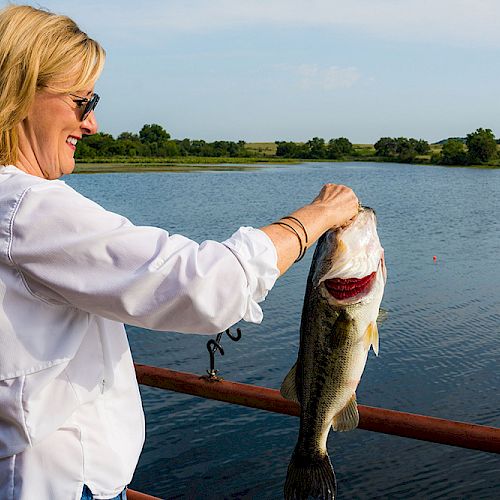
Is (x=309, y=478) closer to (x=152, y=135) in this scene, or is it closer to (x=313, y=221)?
(x=313, y=221)

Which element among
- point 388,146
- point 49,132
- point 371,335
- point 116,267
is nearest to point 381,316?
point 371,335

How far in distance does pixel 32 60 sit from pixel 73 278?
51cm

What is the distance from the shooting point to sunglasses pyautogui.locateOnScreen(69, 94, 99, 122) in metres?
1.71

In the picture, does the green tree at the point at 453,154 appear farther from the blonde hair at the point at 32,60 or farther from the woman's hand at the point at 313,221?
→ the blonde hair at the point at 32,60

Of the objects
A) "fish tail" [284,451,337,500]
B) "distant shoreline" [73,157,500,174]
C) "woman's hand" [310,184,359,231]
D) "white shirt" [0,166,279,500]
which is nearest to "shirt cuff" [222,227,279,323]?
"white shirt" [0,166,279,500]

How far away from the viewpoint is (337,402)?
6.70ft

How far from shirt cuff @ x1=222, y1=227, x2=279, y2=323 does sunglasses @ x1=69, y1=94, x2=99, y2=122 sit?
524 millimetres

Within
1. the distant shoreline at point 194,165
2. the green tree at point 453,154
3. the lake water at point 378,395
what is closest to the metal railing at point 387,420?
the lake water at point 378,395

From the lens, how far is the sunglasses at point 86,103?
67.1 inches

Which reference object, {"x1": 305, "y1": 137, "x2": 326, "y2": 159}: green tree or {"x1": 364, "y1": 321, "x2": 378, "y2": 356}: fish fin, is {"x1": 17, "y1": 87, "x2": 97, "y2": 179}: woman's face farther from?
{"x1": 305, "y1": 137, "x2": 326, "y2": 159}: green tree

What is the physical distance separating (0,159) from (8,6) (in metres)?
0.37

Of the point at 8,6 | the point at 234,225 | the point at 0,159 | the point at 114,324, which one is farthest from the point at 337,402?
the point at 234,225

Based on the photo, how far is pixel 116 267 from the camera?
4.73 feet

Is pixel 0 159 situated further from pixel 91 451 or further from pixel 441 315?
pixel 441 315
